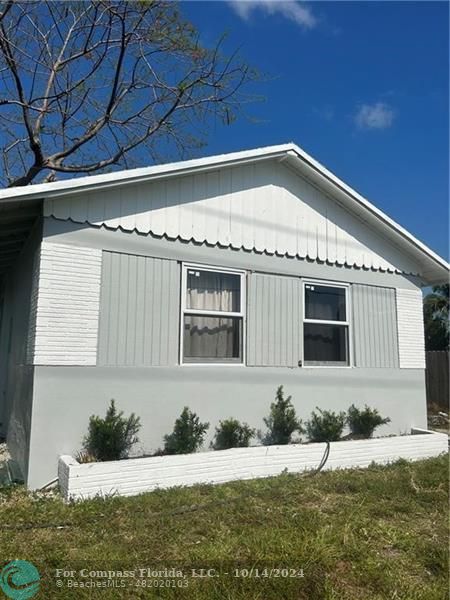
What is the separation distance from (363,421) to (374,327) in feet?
5.34

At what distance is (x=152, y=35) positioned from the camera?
973 cm

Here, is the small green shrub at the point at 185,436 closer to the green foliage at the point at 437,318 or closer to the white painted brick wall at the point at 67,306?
the white painted brick wall at the point at 67,306

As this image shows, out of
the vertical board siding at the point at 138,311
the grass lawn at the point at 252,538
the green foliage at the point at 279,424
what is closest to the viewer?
the grass lawn at the point at 252,538

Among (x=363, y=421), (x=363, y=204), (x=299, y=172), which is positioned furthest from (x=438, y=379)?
(x=299, y=172)

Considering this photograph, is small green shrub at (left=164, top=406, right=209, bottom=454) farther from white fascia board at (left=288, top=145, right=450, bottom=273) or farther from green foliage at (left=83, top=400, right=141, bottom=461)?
white fascia board at (left=288, top=145, right=450, bottom=273)

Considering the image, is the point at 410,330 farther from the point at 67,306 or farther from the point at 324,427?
the point at 67,306

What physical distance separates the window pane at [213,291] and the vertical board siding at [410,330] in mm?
3333

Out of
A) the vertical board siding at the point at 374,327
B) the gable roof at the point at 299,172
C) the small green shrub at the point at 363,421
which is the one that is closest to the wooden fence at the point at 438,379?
the gable roof at the point at 299,172

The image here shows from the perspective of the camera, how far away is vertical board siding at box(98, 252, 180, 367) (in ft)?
18.7

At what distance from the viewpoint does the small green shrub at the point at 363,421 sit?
7195mm

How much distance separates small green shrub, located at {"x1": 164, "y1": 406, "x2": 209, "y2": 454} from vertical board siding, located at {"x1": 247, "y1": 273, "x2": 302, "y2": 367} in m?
1.20

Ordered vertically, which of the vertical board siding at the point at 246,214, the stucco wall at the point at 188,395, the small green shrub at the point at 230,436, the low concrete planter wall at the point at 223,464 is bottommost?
the low concrete planter wall at the point at 223,464

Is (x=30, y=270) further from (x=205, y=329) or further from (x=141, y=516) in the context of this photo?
(x=141, y=516)

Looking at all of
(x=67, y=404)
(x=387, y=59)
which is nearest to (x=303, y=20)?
(x=387, y=59)
